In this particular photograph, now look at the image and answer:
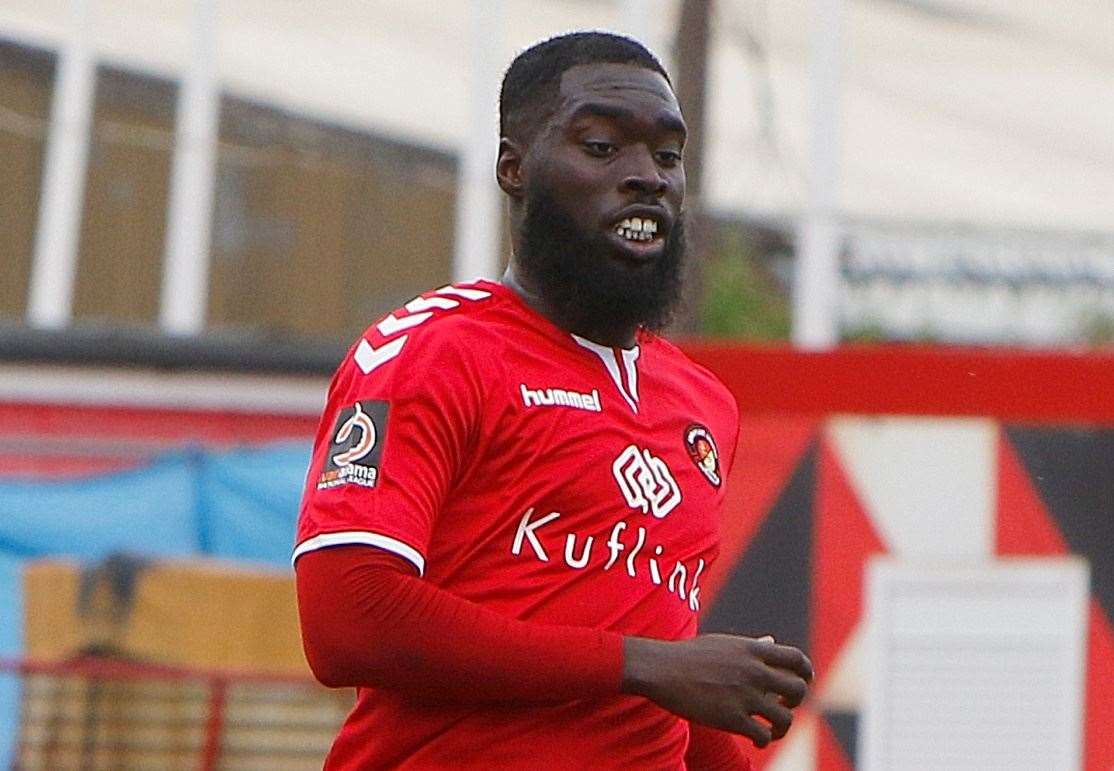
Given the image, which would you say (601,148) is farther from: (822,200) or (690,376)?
(822,200)

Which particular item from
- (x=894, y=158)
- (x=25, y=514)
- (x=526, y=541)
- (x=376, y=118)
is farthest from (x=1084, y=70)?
(x=526, y=541)

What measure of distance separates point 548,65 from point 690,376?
545 mm

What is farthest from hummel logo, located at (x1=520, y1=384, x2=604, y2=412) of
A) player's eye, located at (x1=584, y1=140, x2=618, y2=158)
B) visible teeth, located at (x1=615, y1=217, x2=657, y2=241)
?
player's eye, located at (x1=584, y1=140, x2=618, y2=158)

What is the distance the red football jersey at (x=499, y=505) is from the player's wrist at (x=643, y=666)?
0.38ft

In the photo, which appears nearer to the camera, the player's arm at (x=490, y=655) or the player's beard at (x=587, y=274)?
the player's arm at (x=490, y=655)

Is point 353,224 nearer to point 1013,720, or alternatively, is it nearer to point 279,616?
point 279,616

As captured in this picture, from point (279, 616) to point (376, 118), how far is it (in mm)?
7024

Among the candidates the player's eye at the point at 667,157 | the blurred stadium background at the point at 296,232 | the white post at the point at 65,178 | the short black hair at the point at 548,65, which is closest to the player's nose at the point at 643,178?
the player's eye at the point at 667,157

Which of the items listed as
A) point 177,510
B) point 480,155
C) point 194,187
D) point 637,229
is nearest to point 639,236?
point 637,229

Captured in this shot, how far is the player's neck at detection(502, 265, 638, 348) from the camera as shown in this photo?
328cm

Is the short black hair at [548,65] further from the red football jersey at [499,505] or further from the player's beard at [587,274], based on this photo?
the red football jersey at [499,505]

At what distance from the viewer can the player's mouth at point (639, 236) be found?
3.17 m

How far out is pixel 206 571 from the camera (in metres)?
9.60

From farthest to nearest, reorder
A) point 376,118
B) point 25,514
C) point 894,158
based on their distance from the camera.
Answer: point 894,158, point 376,118, point 25,514
